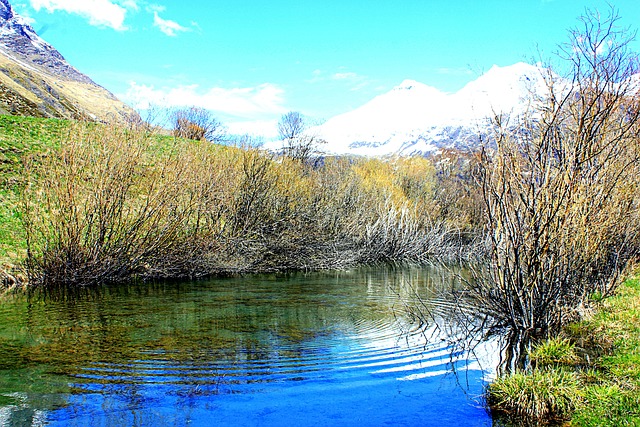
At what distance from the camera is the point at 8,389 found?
7.89 meters

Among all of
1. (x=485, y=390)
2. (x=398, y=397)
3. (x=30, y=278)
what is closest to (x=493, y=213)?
(x=485, y=390)

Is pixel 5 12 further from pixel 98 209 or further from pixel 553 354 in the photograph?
pixel 553 354

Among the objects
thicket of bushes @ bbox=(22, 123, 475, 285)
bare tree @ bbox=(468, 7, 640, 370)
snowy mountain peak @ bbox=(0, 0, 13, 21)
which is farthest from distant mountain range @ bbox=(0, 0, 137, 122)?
bare tree @ bbox=(468, 7, 640, 370)

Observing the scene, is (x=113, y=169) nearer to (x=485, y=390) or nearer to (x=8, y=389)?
(x=8, y=389)

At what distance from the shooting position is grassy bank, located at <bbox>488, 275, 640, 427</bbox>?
21.9 ft

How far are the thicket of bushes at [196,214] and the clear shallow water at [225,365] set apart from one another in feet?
9.43

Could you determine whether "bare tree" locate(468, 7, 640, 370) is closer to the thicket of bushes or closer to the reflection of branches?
the reflection of branches

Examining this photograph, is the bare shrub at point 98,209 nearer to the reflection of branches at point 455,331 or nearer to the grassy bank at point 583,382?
the reflection of branches at point 455,331

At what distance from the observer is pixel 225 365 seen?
31.4ft

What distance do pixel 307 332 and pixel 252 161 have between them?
1459 centimetres

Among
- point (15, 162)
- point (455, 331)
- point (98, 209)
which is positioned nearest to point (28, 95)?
point (15, 162)

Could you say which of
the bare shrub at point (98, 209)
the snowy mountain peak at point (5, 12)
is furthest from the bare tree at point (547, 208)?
the snowy mountain peak at point (5, 12)

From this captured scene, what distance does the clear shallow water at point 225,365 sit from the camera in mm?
7297

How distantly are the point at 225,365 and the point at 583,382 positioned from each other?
5727 mm
